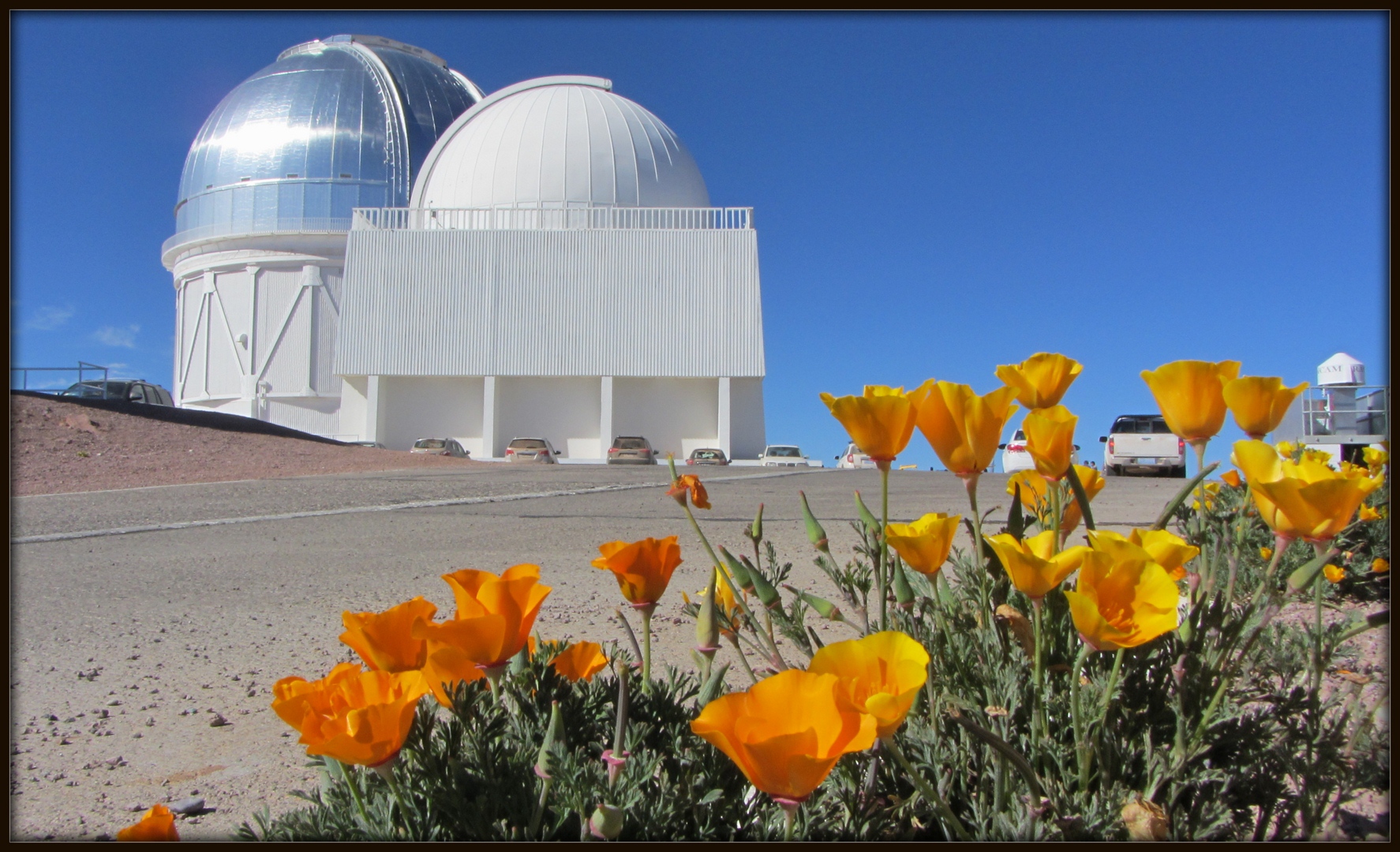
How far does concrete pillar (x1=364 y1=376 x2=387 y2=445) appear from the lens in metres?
27.6

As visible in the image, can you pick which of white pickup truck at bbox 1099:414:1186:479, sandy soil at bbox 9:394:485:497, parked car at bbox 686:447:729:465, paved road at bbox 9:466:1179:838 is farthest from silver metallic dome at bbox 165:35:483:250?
paved road at bbox 9:466:1179:838

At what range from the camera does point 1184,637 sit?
102cm

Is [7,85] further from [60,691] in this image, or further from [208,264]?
[208,264]

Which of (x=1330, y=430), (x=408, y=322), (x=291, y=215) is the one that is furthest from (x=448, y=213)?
(x=1330, y=430)

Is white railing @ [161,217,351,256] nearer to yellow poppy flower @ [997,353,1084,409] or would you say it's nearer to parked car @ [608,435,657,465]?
parked car @ [608,435,657,465]

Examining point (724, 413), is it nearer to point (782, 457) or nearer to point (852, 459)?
point (782, 457)

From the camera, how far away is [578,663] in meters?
1.12

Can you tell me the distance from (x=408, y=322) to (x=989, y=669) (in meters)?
29.0

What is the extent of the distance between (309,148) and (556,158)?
9.63 metres

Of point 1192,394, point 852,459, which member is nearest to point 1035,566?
point 1192,394

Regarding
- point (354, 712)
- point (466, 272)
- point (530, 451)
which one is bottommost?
point (354, 712)

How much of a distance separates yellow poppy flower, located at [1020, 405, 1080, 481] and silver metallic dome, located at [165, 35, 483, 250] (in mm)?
33888

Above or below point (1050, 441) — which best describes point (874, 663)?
below

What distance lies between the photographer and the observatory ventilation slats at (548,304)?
27.7 metres
